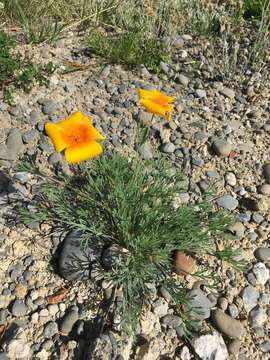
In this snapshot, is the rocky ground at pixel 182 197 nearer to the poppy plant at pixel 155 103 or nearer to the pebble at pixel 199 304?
the pebble at pixel 199 304

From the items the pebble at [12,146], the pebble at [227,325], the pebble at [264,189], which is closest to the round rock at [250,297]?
the pebble at [227,325]

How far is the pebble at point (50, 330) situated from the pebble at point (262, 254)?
116 centimetres

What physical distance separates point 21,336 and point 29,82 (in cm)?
178

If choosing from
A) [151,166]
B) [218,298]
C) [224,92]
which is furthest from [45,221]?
[224,92]

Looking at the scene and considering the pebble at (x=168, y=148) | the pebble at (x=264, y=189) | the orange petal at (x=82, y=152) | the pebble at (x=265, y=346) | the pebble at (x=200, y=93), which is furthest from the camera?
the pebble at (x=200, y=93)

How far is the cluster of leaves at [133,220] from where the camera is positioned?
243 centimetres

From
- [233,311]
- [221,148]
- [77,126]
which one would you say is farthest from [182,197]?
[77,126]

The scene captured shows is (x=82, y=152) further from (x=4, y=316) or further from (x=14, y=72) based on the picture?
(x=14, y=72)

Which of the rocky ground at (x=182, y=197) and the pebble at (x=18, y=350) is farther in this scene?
the rocky ground at (x=182, y=197)

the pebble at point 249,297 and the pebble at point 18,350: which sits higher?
the pebble at point 249,297

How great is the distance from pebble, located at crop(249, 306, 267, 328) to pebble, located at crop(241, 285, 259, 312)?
28 millimetres

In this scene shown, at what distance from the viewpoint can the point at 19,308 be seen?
242 centimetres

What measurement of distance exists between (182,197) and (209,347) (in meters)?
0.94

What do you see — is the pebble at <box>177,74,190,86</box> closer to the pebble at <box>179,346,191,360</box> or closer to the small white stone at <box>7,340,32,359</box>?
the pebble at <box>179,346,191,360</box>
